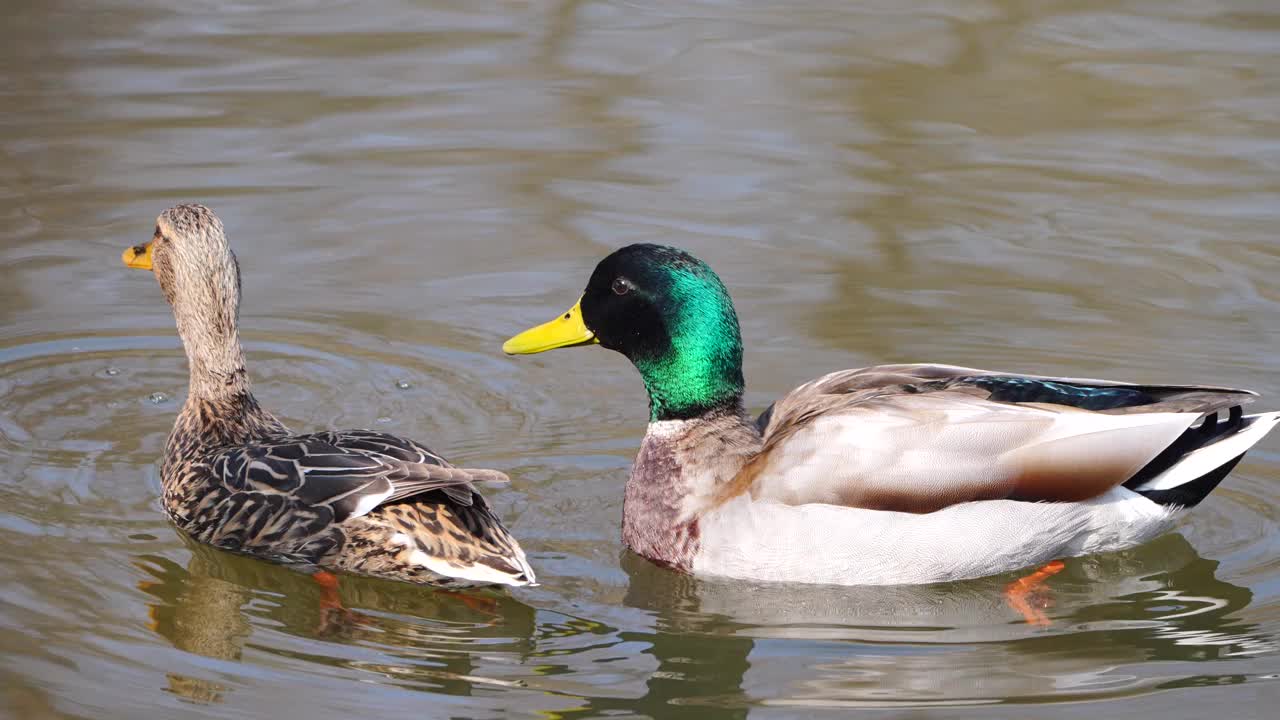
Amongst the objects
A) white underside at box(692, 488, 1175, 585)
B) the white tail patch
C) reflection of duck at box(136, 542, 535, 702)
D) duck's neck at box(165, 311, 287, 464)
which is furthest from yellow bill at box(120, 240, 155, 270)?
the white tail patch

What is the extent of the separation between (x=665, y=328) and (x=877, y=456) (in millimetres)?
868

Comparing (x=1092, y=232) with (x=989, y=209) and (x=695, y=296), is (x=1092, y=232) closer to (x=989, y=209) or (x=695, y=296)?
(x=989, y=209)

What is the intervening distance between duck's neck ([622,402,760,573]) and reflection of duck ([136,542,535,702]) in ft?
1.97

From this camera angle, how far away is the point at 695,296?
6.36 meters

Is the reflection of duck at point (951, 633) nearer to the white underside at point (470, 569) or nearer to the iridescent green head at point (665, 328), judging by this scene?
the white underside at point (470, 569)

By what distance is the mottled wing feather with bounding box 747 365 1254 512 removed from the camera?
240 inches

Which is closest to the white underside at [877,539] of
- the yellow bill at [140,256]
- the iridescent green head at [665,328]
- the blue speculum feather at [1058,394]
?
the blue speculum feather at [1058,394]

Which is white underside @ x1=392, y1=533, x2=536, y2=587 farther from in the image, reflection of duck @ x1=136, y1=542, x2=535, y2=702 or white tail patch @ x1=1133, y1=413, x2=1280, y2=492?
white tail patch @ x1=1133, y1=413, x2=1280, y2=492

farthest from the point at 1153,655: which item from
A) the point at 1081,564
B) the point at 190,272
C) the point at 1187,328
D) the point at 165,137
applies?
the point at 165,137

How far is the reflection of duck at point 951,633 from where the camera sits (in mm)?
5379

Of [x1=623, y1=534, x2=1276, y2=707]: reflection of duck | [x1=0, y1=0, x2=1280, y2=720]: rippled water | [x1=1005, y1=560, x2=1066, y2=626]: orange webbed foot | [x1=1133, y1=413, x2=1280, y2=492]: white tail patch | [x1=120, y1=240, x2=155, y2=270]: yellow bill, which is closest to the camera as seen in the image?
[x1=623, y1=534, x2=1276, y2=707]: reflection of duck

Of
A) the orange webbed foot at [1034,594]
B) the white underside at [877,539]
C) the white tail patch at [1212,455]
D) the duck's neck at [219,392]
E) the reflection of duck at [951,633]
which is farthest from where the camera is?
the duck's neck at [219,392]

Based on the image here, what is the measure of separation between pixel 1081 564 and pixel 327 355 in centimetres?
331

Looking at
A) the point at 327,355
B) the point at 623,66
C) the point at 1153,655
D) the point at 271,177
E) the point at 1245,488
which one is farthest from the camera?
the point at 623,66
